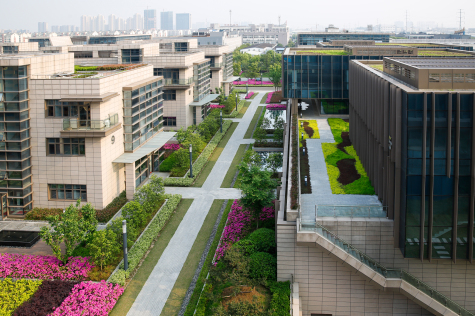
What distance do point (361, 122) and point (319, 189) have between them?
22.9ft

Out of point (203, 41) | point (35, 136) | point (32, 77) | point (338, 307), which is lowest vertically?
point (338, 307)

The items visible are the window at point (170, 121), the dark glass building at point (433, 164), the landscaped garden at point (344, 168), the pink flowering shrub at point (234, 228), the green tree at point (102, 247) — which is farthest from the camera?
the window at point (170, 121)

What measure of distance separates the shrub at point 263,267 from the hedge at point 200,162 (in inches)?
600

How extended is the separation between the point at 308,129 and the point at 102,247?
20.6 meters

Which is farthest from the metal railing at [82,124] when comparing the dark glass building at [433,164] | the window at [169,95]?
the window at [169,95]

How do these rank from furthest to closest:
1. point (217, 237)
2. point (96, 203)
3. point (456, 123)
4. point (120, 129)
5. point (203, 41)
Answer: point (203, 41) < point (120, 129) < point (96, 203) < point (217, 237) < point (456, 123)

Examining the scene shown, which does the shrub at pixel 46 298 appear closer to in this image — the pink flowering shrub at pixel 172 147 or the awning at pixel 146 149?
the awning at pixel 146 149

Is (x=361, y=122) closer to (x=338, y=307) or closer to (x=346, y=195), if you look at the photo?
(x=346, y=195)

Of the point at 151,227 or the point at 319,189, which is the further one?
the point at 151,227

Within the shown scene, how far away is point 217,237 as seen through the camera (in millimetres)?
28031

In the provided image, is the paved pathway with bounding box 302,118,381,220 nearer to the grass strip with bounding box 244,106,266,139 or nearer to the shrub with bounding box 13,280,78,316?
the shrub with bounding box 13,280,78,316

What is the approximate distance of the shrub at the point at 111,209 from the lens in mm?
29141

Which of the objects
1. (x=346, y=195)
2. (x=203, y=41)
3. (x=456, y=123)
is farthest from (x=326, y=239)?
(x=203, y=41)

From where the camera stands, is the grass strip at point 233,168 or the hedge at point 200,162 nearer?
the hedge at point 200,162
